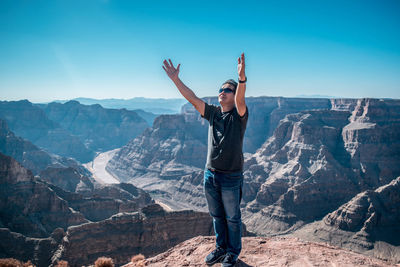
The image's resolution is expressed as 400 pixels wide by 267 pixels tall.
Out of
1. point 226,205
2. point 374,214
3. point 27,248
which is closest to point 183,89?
point 226,205

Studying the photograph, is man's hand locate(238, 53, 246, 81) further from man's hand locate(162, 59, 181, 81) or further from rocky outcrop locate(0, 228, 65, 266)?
rocky outcrop locate(0, 228, 65, 266)

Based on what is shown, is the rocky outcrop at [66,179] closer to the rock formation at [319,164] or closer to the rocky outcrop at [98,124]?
the rock formation at [319,164]

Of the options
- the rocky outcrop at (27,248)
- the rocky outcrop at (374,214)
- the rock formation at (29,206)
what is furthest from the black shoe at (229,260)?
the rocky outcrop at (374,214)

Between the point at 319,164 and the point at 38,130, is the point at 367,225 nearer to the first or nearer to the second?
the point at 319,164

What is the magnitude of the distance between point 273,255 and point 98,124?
552 feet

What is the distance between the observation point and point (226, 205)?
21.6 ft

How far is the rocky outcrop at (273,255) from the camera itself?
700cm

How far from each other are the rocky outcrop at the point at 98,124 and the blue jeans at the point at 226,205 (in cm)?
15417

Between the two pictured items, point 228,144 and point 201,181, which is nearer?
point 228,144

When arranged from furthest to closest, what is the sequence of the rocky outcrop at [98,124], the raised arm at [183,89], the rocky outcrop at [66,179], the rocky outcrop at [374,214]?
the rocky outcrop at [98,124], the rocky outcrop at [66,179], the rocky outcrop at [374,214], the raised arm at [183,89]

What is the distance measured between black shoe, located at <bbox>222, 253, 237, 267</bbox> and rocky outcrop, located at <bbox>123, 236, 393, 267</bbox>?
1.12ft

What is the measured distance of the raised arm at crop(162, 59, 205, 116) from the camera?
22.6 ft

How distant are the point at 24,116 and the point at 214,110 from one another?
497 feet

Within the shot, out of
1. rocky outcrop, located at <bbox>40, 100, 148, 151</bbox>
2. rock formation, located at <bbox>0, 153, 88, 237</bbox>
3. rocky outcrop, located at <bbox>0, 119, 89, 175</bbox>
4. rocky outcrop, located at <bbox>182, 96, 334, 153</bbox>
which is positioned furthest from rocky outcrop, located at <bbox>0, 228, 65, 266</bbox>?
rocky outcrop, located at <bbox>40, 100, 148, 151</bbox>
